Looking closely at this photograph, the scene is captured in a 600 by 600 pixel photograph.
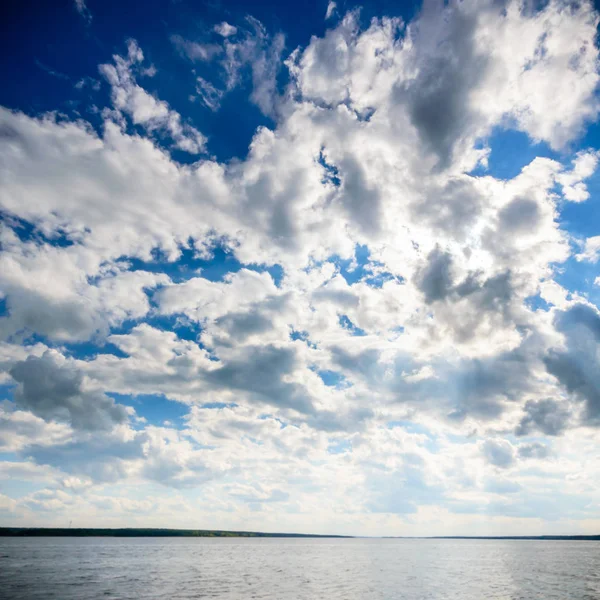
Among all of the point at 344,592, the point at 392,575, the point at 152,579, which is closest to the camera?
the point at 344,592

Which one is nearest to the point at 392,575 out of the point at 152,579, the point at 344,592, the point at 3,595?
the point at 344,592

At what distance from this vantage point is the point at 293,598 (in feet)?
194

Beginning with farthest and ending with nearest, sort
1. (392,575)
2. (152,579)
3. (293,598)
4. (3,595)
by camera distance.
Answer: (392,575), (152,579), (293,598), (3,595)

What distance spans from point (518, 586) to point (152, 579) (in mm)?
65557

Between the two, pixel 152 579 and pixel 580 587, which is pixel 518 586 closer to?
pixel 580 587

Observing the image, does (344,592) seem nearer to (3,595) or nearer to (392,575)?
(392,575)

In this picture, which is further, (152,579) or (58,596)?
(152,579)

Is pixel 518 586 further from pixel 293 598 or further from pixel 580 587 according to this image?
pixel 293 598

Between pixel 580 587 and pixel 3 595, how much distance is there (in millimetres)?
89674

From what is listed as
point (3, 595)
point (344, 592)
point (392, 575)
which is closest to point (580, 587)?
point (392, 575)

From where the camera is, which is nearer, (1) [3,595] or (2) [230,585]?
(1) [3,595]

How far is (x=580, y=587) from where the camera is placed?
75188 mm

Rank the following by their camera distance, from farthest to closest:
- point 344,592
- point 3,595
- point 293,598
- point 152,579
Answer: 1. point 152,579
2. point 344,592
3. point 293,598
4. point 3,595

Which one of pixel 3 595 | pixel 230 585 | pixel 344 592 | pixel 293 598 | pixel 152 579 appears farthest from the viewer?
pixel 152 579
